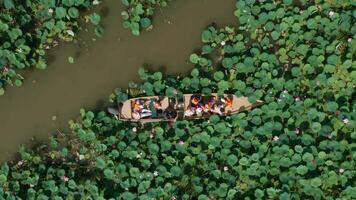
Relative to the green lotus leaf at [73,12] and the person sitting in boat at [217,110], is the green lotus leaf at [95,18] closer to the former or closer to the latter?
the green lotus leaf at [73,12]

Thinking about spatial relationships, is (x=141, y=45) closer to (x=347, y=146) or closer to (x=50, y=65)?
(x=50, y=65)

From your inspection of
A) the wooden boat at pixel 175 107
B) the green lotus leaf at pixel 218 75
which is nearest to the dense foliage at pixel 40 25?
the wooden boat at pixel 175 107

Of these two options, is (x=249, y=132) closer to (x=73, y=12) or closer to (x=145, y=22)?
(x=145, y=22)

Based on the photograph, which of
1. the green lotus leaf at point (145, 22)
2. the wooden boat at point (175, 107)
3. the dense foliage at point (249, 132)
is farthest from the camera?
the green lotus leaf at point (145, 22)

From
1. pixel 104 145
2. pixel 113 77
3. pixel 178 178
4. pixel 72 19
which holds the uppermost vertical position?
pixel 72 19

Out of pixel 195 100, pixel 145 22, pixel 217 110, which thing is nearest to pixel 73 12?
pixel 145 22

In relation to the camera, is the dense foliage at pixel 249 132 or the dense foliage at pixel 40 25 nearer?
the dense foliage at pixel 249 132

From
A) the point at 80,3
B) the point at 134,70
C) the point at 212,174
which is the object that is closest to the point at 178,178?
the point at 212,174
